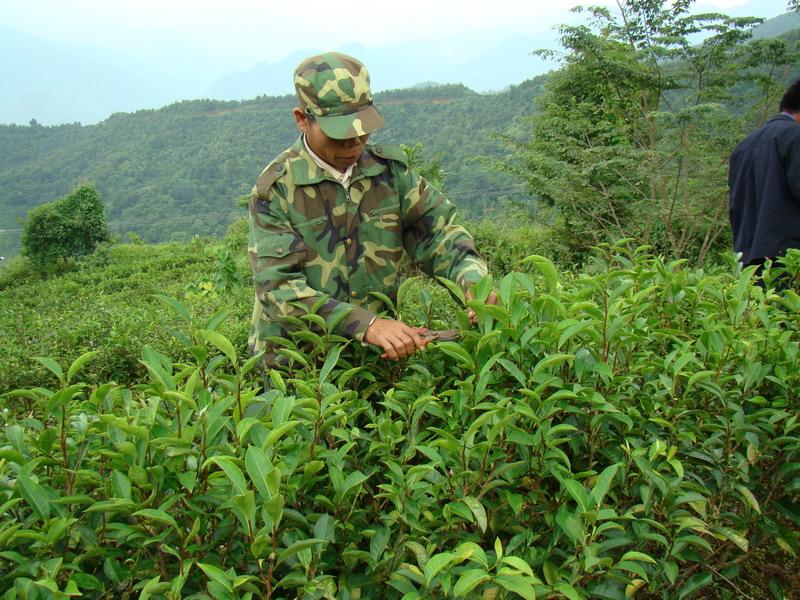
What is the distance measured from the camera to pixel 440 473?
1190 mm

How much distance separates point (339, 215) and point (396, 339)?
2.78 feet

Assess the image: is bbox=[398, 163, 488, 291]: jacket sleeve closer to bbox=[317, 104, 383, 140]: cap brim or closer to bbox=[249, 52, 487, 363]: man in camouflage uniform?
bbox=[249, 52, 487, 363]: man in camouflage uniform

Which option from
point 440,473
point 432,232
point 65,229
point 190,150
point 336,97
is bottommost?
point 65,229

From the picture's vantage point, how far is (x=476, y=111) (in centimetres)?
4344

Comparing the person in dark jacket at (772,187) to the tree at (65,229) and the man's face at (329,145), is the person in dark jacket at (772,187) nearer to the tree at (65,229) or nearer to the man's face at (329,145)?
the man's face at (329,145)

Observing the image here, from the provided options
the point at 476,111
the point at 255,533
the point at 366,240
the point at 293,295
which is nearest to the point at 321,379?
the point at 255,533

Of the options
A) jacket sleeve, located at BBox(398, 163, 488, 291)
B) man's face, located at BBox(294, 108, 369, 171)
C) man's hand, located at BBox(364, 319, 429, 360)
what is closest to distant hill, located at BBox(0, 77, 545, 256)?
jacket sleeve, located at BBox(398, 163, 488, 291)

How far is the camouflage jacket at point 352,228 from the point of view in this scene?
2.02 meters

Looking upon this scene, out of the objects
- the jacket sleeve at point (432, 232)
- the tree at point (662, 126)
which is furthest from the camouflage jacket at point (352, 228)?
the tree at point (662, 126)

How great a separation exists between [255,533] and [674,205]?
7.57 m

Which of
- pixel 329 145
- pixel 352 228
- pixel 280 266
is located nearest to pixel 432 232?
pixel 352 228

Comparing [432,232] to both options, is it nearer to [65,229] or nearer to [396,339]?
[396,339]

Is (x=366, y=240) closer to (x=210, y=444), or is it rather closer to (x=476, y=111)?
(x=210, y=444)

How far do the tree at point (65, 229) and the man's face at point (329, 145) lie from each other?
27.4 m
